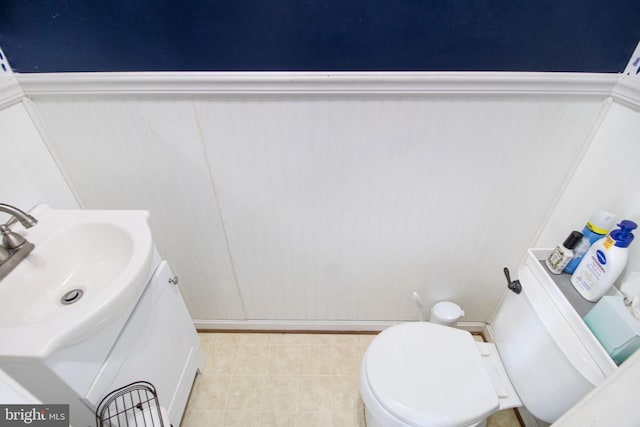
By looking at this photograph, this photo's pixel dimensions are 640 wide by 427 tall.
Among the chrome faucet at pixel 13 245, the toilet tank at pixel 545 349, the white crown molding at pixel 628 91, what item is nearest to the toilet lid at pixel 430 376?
the toilet tank at pixel 545 349

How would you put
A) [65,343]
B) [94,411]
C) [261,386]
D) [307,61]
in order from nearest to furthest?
[65,343] < [94,411] < [307,61] < [261,386]

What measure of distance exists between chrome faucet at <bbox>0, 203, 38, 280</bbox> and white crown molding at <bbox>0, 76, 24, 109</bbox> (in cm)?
33

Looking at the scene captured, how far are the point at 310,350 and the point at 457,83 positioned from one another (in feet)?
4.44

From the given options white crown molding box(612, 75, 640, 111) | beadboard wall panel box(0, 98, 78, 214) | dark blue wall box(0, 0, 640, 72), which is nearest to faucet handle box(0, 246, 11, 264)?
beadboard wall panel box(0, 98, 78, 214)

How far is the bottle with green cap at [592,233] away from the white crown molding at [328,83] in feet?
1.22

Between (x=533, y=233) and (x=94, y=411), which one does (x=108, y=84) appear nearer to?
(x=94, y=411)

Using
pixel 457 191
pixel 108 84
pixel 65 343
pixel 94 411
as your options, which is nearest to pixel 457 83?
pixel 457 191

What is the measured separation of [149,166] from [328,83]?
2.31 ft

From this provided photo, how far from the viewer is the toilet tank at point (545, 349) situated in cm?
78

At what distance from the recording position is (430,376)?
99 cm

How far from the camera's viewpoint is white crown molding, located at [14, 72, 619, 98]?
89 centimetres

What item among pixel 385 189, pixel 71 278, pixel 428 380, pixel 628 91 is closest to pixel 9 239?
pixel 71 278

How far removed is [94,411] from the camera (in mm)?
775

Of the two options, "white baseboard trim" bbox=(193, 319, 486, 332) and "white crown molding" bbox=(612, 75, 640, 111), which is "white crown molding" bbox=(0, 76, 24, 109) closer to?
"white baseboard trim" bbox=(193, 319, 486, 332)
